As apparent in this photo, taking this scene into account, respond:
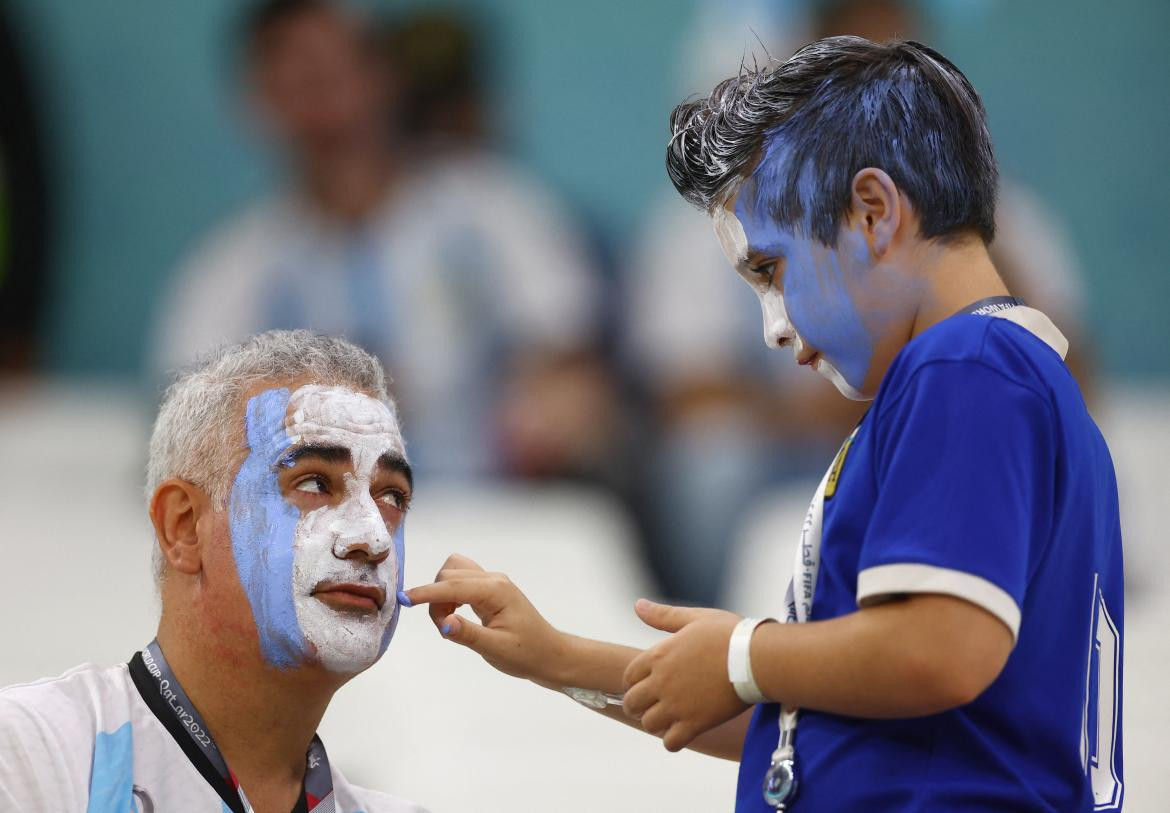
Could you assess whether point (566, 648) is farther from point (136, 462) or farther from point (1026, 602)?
point (136, 462)

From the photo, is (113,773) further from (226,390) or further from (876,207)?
(876,207)

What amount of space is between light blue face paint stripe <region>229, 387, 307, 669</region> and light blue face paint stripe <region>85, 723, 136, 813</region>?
0.23m

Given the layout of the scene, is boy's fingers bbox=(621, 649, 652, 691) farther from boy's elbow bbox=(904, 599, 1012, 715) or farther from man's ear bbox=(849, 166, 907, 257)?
man's ear bbox=(849, 166, 907, 257)

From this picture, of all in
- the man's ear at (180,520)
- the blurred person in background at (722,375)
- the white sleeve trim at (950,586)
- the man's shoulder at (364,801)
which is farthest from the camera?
the blurred person in background at (722,375)

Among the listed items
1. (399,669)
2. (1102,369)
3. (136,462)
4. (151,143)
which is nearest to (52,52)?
(151,143)

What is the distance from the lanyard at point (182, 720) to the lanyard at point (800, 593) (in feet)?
2.65

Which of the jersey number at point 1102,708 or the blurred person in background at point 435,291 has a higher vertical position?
the blurred person in background at point 435,291

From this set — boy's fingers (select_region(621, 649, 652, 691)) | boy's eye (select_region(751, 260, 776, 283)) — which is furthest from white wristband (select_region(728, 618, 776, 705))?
boy's eye (select_region(751, 260, 776, 283))

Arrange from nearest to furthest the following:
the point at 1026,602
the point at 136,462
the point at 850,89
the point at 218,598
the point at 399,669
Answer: the point at 1026,602
the point at 850,89
the point at 218,598
the point at 399,669
the point at 136,462

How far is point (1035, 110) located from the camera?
7324 mm

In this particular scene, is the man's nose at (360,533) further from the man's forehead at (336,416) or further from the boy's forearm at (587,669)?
the boy's forearm at (587,669)

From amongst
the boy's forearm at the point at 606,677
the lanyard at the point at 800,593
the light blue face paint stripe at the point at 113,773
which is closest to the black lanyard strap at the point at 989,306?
the lanyard at the point at 800,593

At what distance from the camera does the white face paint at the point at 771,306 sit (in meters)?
1.95

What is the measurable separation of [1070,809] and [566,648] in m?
0.79
